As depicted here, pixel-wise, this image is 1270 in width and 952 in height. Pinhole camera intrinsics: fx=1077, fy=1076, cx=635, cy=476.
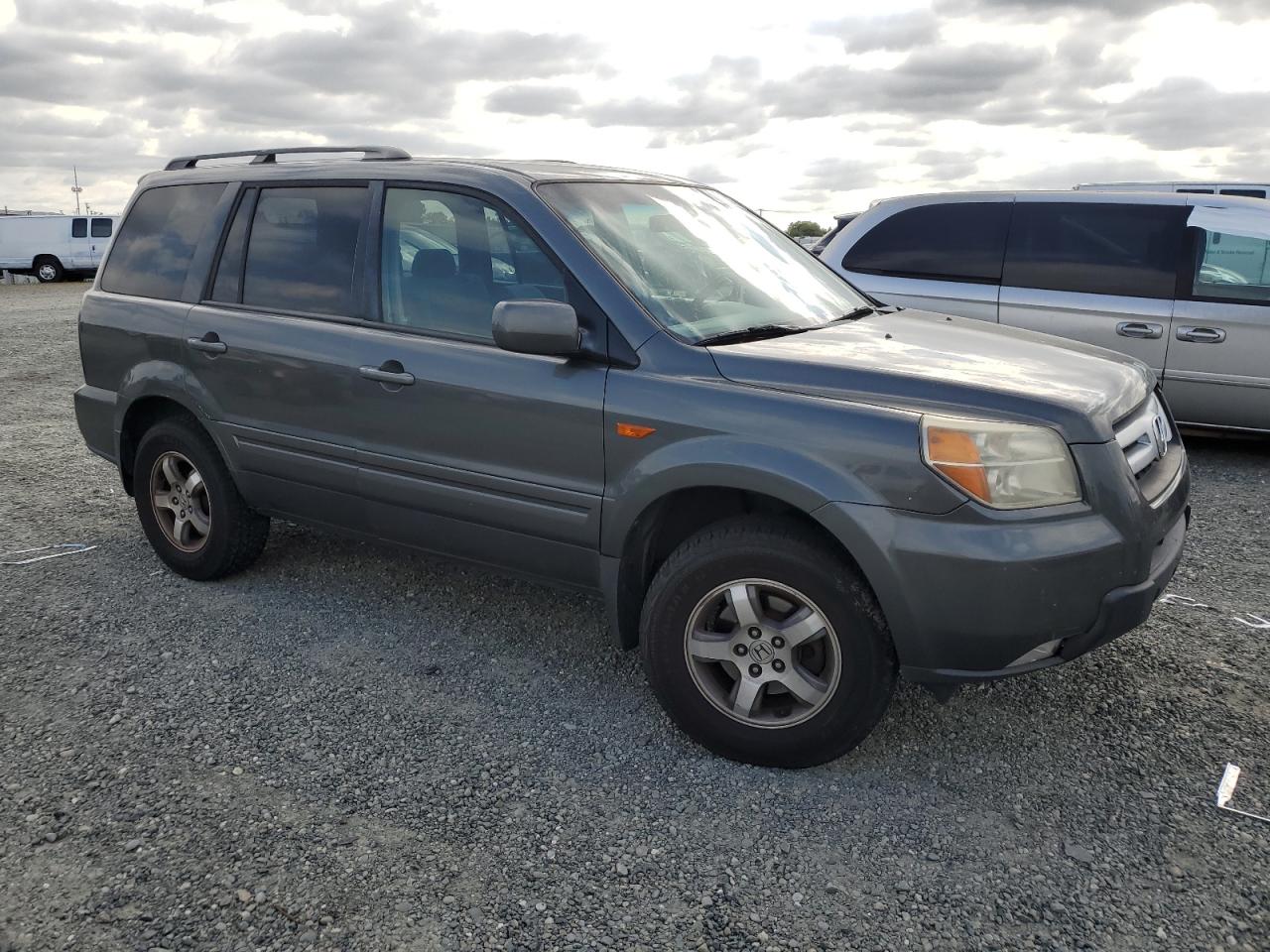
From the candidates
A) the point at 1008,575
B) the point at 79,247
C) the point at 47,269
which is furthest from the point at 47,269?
the point at 1008,575

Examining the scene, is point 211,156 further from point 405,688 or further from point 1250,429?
point 1250,429

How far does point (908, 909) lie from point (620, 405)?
1585 mm

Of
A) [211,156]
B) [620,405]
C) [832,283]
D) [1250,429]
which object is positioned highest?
[211,156]

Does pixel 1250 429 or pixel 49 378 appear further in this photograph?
pixel 49 378

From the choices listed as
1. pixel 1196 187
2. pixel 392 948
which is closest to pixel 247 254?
pixel 392 948

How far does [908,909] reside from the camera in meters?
2.58

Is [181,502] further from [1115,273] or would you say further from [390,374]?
[1115,273]

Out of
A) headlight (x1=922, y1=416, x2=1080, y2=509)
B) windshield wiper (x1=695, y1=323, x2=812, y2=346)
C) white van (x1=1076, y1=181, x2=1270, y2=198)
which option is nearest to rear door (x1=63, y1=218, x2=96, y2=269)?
white van (x1=1076, y1=181, x2=1270, y2=198)

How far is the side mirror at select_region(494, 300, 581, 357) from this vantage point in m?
3.21

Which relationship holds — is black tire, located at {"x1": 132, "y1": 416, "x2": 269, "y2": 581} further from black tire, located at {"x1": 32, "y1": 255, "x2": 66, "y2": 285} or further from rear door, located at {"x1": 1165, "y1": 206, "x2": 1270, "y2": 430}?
black tire, located at {"x1": 32, "y1": 255, "x2": 66, "y2": 285}

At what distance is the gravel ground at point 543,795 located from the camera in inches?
100

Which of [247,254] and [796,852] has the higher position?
[247,254]

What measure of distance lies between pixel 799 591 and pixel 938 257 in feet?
16.5

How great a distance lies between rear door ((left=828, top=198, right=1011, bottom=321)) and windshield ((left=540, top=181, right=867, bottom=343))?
3.32 meters
